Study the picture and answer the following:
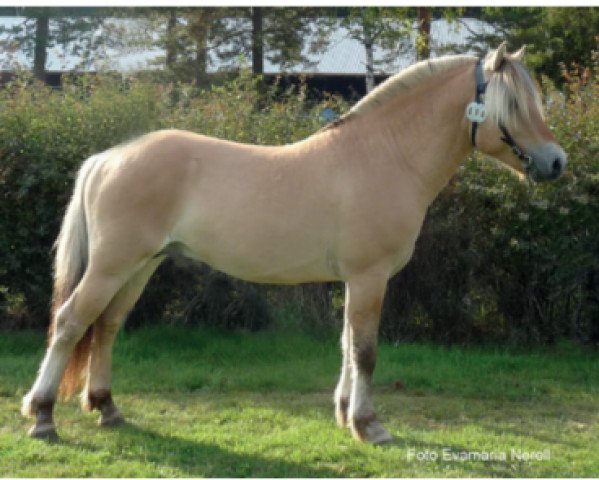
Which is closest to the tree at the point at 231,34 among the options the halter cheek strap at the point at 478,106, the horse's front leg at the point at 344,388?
the halter cheek strap at the point at 478,106

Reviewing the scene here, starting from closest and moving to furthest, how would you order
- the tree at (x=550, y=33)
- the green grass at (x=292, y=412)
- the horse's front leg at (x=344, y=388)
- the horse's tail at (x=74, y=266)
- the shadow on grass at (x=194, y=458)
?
the shadow on grass at (x=194, y=458) < the green grass at (x=292, y=412) < the horse's tail at (x=74, y=266) < the horse's front leg at (x=344, y=388) < the tree at (x=550, y=33)

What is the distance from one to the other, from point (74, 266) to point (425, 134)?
2552 mm

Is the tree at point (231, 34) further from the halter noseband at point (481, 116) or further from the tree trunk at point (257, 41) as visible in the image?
the halter noseband at point (481, 116)

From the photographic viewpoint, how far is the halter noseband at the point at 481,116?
4.53 m

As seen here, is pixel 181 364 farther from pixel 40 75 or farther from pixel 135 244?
pixel 40 75

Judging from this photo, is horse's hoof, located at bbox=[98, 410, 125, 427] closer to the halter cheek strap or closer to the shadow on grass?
the shadow on grass

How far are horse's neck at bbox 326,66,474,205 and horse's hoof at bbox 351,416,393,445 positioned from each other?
1508 millimetres

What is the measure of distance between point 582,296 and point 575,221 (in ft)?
2.80

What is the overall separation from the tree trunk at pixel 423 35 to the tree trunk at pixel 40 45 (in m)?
9.12

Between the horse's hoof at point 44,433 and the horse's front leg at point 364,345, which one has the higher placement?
the horse's front leg at point 364,345

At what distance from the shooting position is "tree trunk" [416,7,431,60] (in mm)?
13258

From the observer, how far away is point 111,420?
495 centimetres

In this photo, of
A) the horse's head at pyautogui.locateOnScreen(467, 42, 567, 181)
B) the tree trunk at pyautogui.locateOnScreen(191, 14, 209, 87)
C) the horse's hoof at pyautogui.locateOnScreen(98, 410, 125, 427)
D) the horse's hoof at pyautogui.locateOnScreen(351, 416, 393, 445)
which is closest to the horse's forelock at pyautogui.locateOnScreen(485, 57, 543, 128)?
the horse's head at pyautogui.locateOnScreen(467, 42, 567, 181)

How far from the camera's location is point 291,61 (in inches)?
712
